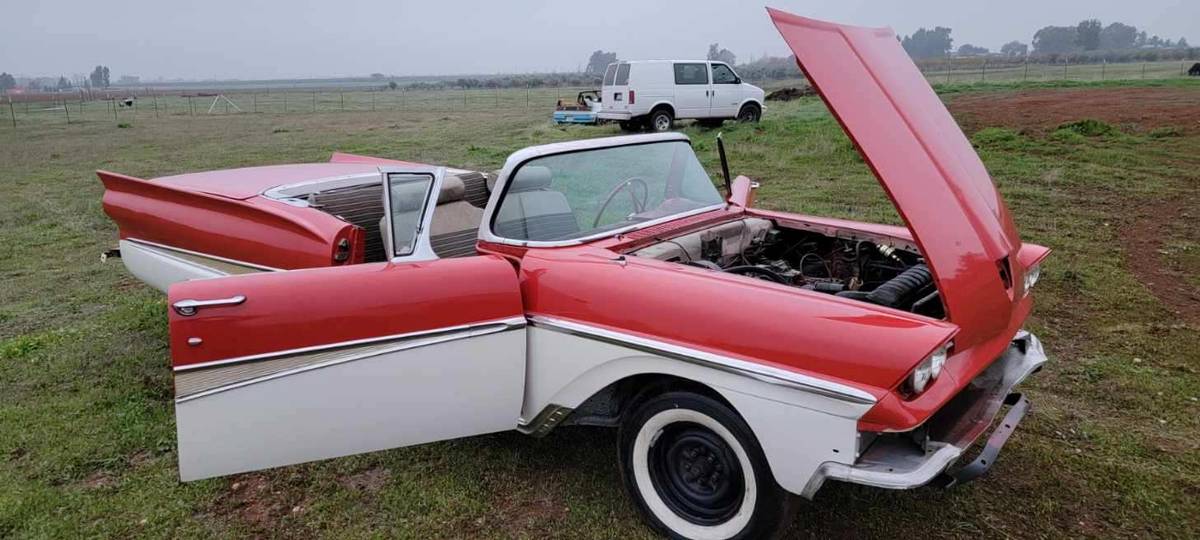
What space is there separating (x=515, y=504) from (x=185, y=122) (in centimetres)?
3069

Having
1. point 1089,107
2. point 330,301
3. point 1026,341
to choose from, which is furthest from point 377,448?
point 1089,107

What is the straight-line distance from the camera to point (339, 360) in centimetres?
300

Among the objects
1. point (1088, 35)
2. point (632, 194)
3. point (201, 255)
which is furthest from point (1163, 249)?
point (1088, 35)

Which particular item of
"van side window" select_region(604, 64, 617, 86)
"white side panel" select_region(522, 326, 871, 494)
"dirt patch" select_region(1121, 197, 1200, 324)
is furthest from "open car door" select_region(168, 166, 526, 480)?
"van side window" select_region(604, 64, 617, 86)

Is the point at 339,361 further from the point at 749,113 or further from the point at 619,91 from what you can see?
the point at 749,113

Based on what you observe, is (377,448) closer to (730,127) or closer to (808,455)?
(808,455)

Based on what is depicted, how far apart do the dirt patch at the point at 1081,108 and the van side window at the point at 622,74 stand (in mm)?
7506

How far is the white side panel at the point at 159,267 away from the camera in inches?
188

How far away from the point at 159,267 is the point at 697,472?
12.8 feet

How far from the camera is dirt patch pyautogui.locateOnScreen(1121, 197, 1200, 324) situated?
5772mm

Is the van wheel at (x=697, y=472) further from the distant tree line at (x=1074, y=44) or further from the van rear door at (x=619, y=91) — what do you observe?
the distant tree line at (x=1074, y=44)

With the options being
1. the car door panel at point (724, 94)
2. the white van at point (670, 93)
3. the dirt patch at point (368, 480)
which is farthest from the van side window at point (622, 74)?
the dirt patch at point (368, 480)

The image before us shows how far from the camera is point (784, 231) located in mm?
4273

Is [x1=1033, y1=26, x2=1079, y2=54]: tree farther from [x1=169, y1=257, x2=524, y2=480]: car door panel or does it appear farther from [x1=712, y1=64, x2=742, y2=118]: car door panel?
[x1=169, y1=257, x2=524, y2=480]: car door panel
